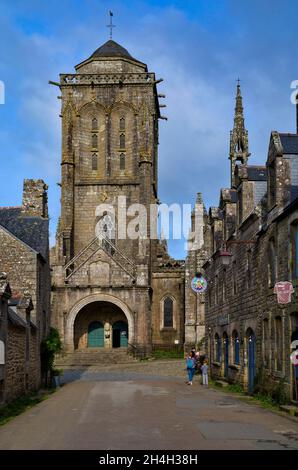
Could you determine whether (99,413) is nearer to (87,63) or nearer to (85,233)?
(85,233)

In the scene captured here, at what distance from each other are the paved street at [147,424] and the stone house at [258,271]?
1.74m

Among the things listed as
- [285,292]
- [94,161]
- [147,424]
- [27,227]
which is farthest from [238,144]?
[147,424]

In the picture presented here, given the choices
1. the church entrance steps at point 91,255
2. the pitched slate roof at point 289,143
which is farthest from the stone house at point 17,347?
the church entrance steps at point 91,255

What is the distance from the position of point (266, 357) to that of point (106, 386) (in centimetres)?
846

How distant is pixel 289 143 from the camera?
19.6 m

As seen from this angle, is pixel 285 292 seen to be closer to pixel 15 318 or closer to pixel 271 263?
pixel 271 263

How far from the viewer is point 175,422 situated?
14102mm

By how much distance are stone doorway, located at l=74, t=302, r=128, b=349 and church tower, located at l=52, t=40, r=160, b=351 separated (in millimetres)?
75

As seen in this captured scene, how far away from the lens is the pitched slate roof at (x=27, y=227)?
26.3m

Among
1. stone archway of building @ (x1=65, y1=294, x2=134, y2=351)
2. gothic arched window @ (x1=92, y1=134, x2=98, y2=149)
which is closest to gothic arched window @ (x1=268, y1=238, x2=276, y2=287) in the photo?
stone archway of building @ (x1=65, y1=294, x2=134, y2=351)

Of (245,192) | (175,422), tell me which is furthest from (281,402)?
(245,192)

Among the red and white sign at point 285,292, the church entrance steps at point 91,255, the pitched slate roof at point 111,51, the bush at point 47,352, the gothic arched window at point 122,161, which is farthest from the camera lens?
the pitched slate roof at point 111,51

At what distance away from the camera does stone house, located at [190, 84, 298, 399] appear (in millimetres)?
17734

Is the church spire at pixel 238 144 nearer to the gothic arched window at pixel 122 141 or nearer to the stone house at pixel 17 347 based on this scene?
the gothic arched window at pixel 122 141
